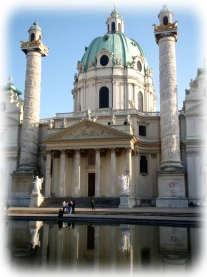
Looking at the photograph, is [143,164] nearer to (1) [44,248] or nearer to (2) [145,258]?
(1) [44,248]

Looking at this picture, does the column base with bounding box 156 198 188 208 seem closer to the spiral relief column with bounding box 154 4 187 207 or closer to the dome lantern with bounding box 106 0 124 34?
the spiral relief column with bounding box 154 4 187 207

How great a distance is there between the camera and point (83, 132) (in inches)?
1539

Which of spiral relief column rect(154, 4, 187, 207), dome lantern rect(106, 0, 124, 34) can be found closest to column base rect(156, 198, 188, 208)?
spiral relief column rect(154, 4, 187, 207)

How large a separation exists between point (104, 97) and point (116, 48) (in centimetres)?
866

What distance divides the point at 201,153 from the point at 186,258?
101 feet

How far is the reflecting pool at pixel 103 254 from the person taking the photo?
8.59 meters

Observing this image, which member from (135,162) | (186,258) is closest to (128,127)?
(135,162)

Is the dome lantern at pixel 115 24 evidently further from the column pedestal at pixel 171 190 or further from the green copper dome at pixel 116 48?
the column pedestal at pixel 171 190

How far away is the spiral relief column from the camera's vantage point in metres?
35.9

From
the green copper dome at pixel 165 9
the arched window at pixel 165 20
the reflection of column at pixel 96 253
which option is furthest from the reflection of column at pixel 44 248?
the green copper dome at pixel 165 9

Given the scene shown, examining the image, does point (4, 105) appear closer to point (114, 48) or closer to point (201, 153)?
point (114, 48)

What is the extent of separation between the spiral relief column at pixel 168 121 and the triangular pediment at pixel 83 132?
677 cm

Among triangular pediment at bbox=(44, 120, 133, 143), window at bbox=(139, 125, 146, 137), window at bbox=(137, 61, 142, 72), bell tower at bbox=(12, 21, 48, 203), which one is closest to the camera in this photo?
triangular pediment at bbox=(44, 120, 133, 143)

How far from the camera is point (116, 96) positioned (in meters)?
47.8
